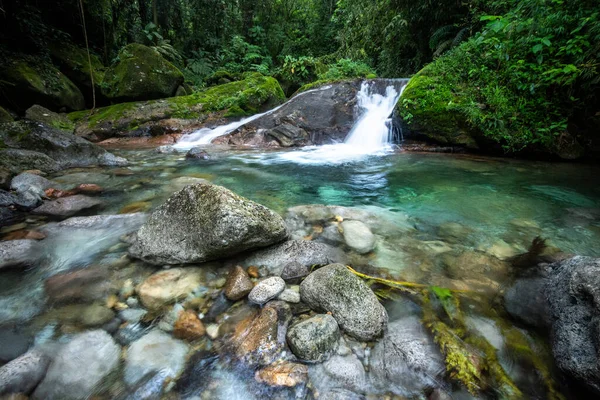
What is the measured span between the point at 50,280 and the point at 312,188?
3371mm

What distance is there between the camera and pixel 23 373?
1.33 metres

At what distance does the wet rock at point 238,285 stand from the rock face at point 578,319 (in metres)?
1.80

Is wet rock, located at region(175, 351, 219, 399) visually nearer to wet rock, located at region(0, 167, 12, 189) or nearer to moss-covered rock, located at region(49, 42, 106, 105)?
wet rock, located at region(0, 167, 12, 189)

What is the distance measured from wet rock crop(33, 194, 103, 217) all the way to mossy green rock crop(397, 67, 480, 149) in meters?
7.01

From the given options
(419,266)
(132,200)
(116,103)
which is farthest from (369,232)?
(116,103)

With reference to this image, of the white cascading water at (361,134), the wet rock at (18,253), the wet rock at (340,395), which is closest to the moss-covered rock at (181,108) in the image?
the white cascading water at (361,134)

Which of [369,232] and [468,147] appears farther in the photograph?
[468,147]

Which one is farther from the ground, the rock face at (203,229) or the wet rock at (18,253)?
the rock face at (203,229)

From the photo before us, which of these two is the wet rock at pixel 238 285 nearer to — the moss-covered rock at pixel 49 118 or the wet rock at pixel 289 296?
the wet rock at pixel 289 296

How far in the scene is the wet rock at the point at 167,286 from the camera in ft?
6.23

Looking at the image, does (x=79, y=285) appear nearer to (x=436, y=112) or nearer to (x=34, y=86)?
(x=436, y=112)

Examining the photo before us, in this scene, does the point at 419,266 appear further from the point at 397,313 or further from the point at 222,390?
the point at 222,390

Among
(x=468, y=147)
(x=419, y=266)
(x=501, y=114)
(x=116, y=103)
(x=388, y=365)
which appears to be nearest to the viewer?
(x=388, y=365)

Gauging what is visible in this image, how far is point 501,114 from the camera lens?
19.4 ft
